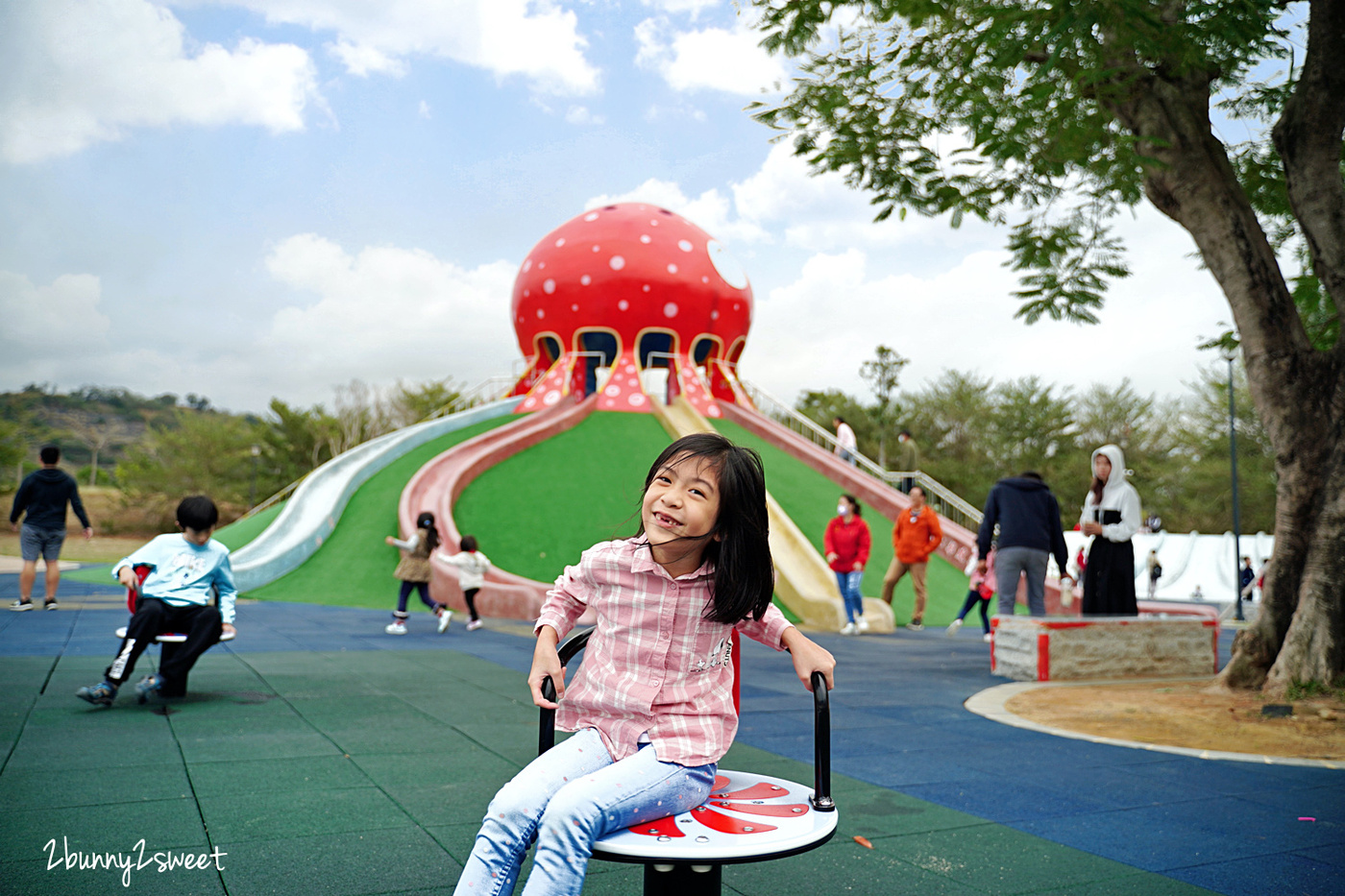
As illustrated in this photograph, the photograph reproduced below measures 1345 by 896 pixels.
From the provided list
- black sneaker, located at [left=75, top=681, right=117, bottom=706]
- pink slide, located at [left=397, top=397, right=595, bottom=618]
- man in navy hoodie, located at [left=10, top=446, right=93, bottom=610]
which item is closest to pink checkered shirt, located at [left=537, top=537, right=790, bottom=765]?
black sneaker, located at [left=75, top=681, right=117, bottom=706]

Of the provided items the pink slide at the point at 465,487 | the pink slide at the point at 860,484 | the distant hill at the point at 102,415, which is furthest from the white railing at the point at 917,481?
the distant hill at the point at 102,415

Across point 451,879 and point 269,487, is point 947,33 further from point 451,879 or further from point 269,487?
point 269,487

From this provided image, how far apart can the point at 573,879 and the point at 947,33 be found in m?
7.55

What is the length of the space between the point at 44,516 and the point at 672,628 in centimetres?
1154

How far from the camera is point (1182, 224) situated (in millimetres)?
7863

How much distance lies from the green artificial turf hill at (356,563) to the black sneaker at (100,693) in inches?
347

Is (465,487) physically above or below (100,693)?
above

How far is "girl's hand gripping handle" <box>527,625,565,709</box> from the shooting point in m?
2.33

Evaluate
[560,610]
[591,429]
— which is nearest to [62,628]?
[560,610]

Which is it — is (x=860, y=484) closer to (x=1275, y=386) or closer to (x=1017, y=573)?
(x=1017, y=573)

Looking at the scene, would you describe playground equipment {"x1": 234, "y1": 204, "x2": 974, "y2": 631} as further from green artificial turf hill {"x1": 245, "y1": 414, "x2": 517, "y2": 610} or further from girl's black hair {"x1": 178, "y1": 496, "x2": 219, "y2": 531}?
girl's black hair {"x1": 178, "y1": 496, "x2": 219, "y2": 531}

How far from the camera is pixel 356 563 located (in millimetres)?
15820

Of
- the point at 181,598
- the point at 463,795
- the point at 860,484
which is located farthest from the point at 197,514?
the point at 860,484

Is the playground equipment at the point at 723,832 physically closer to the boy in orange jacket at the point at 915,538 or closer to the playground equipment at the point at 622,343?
the boy in orange jacket at the point at 915,538
